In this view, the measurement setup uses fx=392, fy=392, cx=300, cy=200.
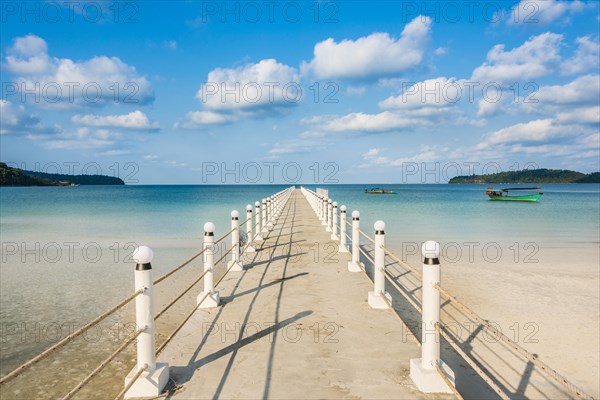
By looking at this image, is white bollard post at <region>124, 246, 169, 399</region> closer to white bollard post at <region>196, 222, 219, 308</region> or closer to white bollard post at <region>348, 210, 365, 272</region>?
white bollard post at <region>196, 222, 219, 308</region>

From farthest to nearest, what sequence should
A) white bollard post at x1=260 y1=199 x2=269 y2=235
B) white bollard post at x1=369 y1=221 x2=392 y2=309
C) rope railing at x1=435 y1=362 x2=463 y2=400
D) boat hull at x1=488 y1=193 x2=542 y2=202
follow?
boat hull at x1=488 y1=193 x2=542 y2=202 < white bollard post at x1=260 y1=199 x2=269 y2=235 < white bollard post at x1=369 y1=221 x2=392 y2=309 < rope railing at x1=435 y1=362 x2=463 y2=400

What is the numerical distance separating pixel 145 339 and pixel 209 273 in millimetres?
2452

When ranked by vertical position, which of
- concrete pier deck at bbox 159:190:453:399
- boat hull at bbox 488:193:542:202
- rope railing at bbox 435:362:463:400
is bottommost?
concrete pier deck at bbox 159:190:453:399

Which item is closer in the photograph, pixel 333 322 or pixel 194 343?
pixel 194 343

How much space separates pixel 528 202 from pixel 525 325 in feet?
Result: 212

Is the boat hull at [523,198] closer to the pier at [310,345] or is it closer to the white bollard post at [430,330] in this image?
the pier at [310,345]

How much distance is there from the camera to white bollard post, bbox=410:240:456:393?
3.67 m

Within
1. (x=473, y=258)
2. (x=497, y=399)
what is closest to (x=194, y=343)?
(x=497, y=399)

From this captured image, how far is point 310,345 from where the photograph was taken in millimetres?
4770

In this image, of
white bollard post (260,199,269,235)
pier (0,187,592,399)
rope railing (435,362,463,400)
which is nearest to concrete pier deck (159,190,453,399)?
pier (0,187,592,399)

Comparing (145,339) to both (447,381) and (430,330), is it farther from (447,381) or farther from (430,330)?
(447,381)

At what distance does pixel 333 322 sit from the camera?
561 centimetres

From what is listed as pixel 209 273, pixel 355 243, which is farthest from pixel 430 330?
pixel 355 243

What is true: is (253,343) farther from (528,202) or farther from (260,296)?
(528,202)
